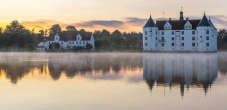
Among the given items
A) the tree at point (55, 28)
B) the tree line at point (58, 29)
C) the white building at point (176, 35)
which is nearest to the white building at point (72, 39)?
the tree line at point (58, 29)

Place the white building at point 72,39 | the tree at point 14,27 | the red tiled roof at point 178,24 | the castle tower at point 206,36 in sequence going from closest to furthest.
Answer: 1. the castle tower at point 206,36
2. the red tiled roof at point 178,24
3. the white building at point 72,39
4. the tree at point 14,27

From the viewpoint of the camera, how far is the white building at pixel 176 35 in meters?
93.0

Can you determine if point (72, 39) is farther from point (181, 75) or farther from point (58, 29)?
point (181, 75)

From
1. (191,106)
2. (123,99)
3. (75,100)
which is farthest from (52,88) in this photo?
(191,106)

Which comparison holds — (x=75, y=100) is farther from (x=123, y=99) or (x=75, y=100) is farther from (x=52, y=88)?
(x=52, y=88)

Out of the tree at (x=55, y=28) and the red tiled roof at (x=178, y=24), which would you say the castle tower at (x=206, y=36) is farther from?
the tree at (x=55, y=28)

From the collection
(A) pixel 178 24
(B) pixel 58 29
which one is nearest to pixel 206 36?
(A) pixel 178 24

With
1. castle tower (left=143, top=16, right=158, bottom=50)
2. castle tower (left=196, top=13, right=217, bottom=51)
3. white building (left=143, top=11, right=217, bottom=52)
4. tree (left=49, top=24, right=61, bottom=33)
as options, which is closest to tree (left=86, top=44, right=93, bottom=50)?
white building (left=143, top=11, right=217, bottom=52)

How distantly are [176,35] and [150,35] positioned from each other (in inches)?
347

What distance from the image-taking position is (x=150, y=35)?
96375 mm

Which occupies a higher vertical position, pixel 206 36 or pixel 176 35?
pixel 176 35

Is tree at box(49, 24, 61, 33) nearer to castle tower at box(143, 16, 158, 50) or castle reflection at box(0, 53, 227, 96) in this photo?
castle tower at box(143, 16, 158, 50)

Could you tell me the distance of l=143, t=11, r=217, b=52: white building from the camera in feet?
305

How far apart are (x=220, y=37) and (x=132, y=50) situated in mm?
40330
